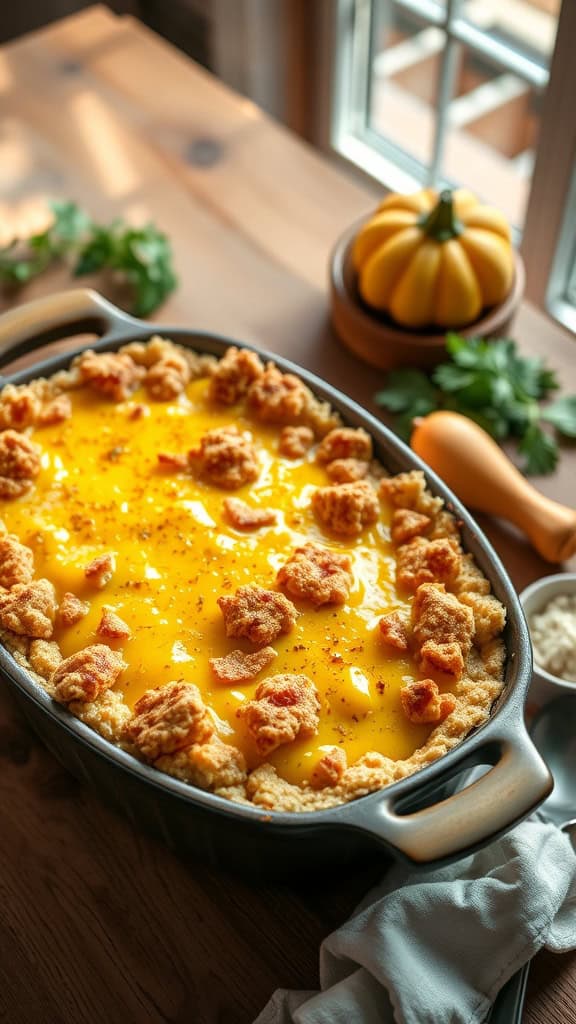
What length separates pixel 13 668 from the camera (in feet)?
3.81

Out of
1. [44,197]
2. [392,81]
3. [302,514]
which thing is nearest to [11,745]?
[302,514]

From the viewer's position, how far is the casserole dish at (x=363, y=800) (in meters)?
1.02

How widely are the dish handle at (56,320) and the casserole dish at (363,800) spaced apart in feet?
1.72

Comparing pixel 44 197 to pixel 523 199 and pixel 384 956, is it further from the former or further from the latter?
pixel 384 956

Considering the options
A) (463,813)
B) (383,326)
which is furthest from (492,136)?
(463,813)

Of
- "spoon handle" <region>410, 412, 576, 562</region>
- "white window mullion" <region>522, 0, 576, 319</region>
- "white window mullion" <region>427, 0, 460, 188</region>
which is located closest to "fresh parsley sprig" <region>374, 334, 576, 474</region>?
"spoon handle" <region>410, 412, 576, 562</region>

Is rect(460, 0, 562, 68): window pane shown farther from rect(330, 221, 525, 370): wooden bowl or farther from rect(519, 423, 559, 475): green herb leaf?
rect(519, 423, 559, 475): green herb leaf

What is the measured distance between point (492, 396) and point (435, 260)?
23 cm

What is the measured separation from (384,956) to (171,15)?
2.77 metres

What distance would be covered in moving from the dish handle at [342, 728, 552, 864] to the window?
134cm

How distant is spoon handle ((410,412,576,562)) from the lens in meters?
1.50

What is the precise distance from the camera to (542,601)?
143 centimetres

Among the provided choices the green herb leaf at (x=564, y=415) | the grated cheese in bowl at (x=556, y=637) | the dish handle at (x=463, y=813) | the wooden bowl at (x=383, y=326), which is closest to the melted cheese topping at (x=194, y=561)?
the dish handle at (x=463, y=813)

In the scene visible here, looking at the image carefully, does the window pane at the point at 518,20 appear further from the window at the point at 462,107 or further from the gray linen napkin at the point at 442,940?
the gray linen napkin at the point at 442,940
